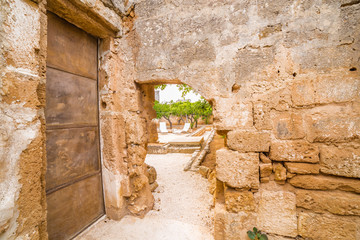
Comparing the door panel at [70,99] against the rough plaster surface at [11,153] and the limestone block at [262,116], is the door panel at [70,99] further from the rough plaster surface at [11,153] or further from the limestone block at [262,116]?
the limestone block at [262,116]

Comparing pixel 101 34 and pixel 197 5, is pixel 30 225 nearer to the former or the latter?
pixel 101 34

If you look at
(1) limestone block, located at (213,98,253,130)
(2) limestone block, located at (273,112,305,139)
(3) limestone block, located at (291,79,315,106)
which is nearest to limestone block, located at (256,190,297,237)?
(2) limestone block, located at (273,112,305,139)

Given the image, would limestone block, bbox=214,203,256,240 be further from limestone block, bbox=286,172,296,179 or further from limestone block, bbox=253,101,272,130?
limestone block, bbox=253,101,272,130

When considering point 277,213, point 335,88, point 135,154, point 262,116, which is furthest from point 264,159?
point 135,154

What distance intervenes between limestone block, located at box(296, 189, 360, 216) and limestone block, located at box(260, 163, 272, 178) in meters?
0.31

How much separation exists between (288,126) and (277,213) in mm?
900

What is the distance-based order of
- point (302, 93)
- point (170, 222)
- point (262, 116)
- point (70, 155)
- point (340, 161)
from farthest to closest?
point (170, 222) → point (70, 155) → point (262, 116) → point (302, 93) → point (340, 161)

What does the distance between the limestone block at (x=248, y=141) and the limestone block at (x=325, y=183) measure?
41 centimetres

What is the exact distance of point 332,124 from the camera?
4.79 feet

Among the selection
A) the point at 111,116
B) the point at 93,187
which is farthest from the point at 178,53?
the point at 93,187

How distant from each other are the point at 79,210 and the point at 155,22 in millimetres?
2531

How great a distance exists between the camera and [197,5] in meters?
1.83

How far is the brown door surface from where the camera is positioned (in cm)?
162

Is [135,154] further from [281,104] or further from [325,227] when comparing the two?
[325,227]
